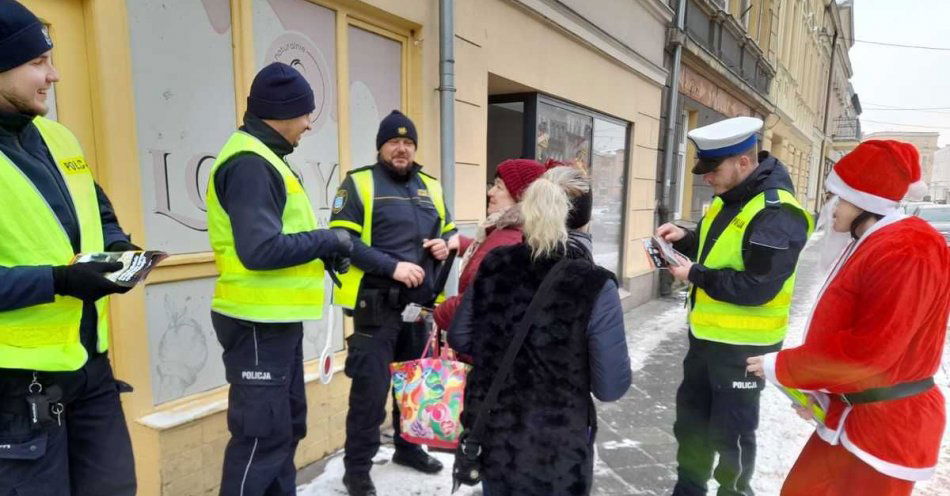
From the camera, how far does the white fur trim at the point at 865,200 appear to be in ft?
5.54

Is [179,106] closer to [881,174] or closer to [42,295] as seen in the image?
[42,295]

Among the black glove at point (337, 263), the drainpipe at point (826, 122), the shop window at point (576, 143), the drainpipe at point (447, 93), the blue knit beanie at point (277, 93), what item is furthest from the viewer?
the drainpipe at point (826, 122)

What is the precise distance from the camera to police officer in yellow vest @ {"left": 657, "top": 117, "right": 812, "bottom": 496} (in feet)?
7.58

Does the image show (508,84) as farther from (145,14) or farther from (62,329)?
(62,329)

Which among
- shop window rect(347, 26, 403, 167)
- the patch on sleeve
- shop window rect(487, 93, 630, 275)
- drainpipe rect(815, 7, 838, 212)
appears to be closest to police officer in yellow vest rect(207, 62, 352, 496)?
the patch on sleeve

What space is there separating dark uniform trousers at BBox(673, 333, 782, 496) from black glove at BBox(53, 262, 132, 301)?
2.38 meters

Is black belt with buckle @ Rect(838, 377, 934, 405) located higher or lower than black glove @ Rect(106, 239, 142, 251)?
lower

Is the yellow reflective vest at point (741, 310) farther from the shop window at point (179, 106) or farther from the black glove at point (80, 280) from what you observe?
the shop window at point (179, 106)

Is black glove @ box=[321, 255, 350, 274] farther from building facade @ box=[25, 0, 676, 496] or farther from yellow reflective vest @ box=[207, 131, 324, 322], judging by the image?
building facade @ box=[25, 0, 676, 496]

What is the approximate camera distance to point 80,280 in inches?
54.9

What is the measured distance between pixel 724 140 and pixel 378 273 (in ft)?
5.70

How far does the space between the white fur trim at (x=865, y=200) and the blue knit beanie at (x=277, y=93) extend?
1962 mm

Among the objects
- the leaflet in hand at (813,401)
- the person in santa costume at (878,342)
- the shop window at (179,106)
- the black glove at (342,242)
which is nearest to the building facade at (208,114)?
the shop window at (179,106)

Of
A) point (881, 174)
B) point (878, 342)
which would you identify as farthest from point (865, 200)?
point (878, 342)
